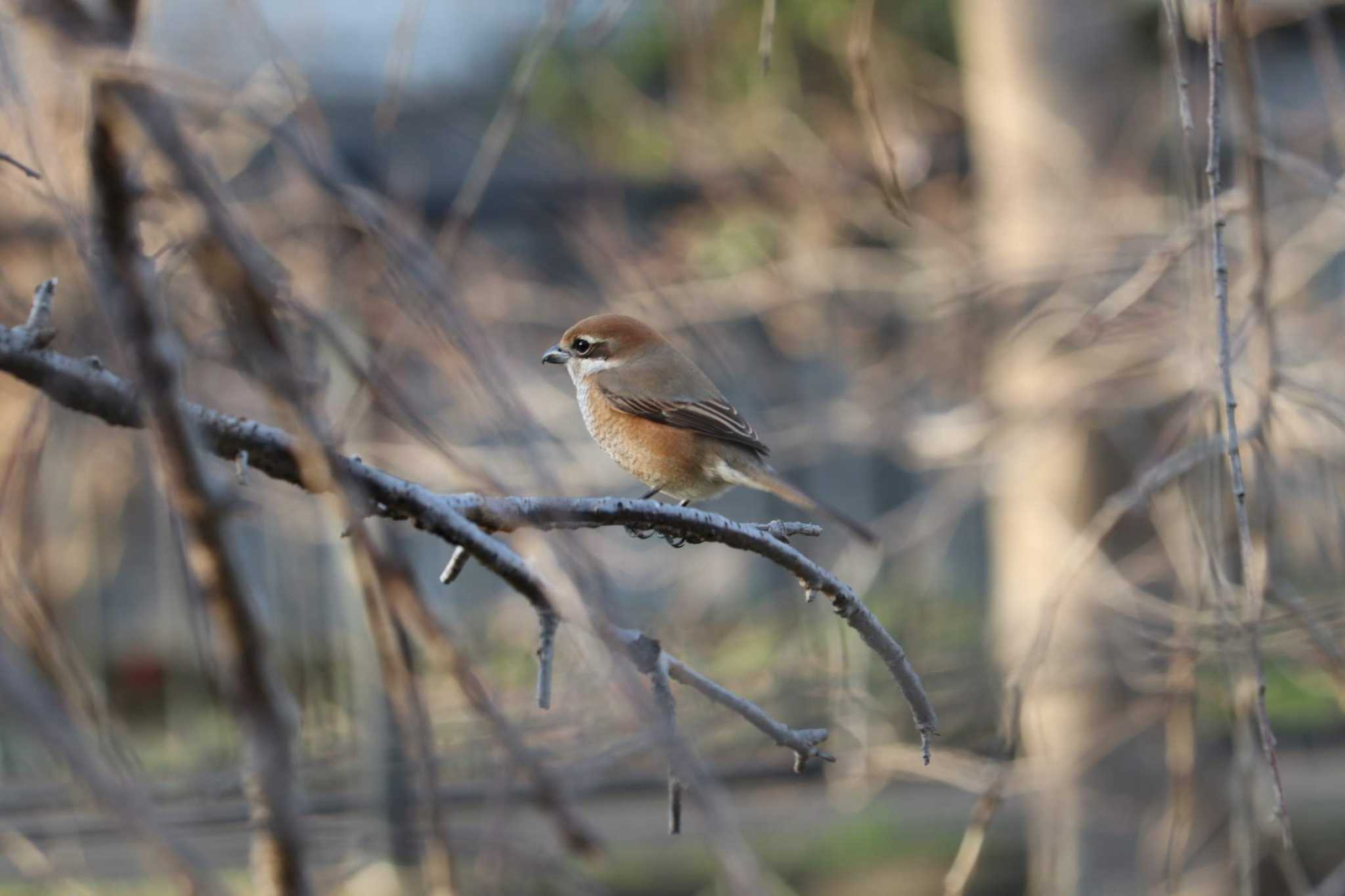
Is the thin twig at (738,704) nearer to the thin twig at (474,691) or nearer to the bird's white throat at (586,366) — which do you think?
the thin twig at (474,691)

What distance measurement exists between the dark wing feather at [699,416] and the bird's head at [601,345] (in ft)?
0.36

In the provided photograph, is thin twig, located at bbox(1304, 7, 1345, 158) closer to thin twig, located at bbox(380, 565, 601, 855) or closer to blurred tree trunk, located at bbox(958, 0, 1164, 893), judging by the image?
blurred tree trunk, located at bbox(958, 0, 1164, 893)

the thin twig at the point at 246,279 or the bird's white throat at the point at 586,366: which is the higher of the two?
the bird's white throat at the point at 586,366

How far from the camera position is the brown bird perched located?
2656 millimetres

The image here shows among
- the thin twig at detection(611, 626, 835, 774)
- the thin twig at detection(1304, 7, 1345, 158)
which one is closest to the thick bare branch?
the thin twig at detection(611, 626, 835, 774)

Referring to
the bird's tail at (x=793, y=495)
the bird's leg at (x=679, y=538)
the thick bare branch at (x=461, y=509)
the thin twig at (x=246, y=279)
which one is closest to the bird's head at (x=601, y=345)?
the bird's tail at (x=793, y=495)

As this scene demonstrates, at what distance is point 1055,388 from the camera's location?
512 cm

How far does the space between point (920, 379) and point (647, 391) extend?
3511 millimetres

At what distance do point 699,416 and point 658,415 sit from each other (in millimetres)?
101

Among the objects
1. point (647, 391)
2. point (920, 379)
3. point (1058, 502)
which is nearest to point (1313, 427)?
point (1058, 502)

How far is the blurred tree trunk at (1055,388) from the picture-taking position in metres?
5.25

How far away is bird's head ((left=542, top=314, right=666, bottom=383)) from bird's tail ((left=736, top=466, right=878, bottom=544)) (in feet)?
1.43

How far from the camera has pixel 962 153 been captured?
737 cm

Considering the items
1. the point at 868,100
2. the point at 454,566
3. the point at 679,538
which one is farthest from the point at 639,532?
the point at 868,100
